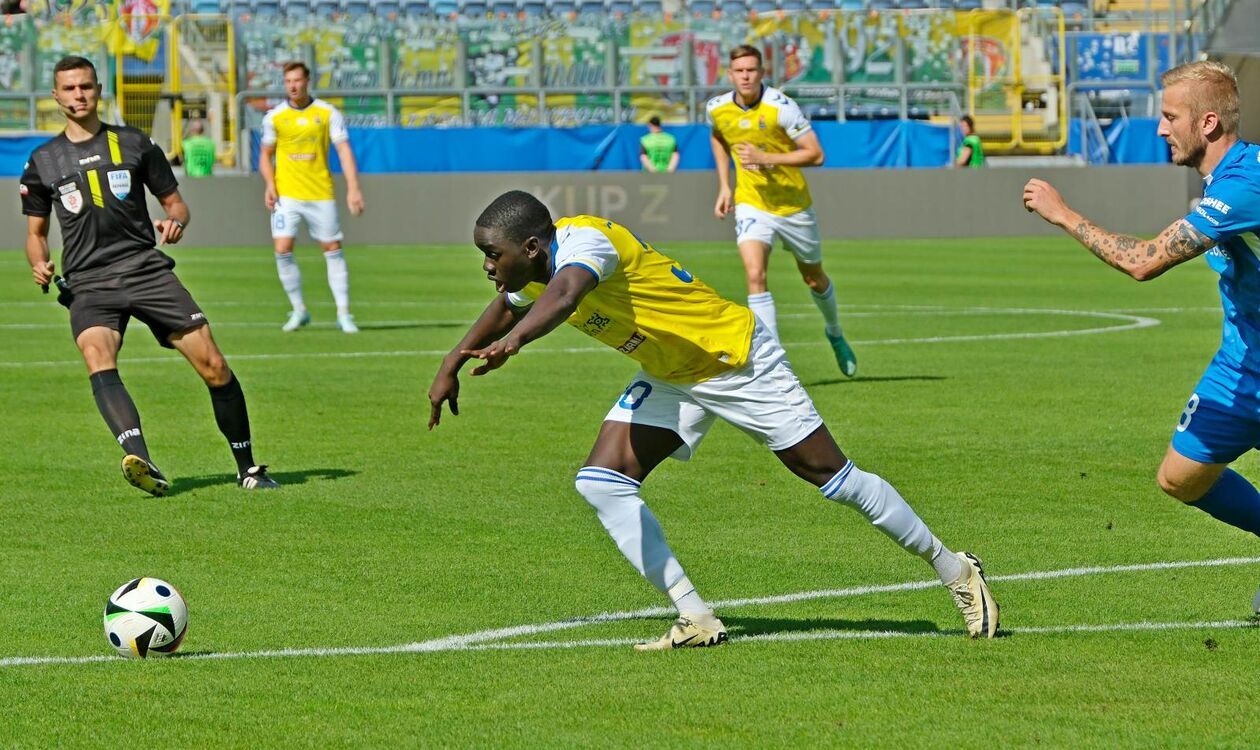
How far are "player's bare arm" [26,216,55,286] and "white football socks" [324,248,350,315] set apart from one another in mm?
8476

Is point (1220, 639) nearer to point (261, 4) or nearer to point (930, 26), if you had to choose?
point (930, 26)

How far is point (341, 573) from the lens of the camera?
793 centimetres

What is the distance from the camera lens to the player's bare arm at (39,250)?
33.0 feet

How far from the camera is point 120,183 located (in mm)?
10070

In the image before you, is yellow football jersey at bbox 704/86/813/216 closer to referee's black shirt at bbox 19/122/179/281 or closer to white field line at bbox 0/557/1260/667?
referee's black shirt at bbox 19/122/179/281

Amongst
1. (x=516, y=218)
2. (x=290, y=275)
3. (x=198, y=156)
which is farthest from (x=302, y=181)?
(x=198, y=156)

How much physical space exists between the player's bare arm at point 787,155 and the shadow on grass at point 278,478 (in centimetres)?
463

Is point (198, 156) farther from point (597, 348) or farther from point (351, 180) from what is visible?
point (597, 348)

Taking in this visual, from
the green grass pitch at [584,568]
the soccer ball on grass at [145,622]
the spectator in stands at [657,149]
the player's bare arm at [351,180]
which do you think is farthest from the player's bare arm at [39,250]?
the spectator in stands at [657,149]

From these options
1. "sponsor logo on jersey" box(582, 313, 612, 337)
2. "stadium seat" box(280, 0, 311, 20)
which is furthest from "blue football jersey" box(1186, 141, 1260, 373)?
"stadium seat" box(280, 0, 311, 20)

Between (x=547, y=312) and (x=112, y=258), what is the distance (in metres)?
4.85

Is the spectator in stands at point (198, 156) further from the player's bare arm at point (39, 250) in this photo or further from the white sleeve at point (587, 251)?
the white sleeve at point (587, 251)

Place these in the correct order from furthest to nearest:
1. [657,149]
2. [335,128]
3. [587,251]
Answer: [657,149]
[335,128]
[587,251]

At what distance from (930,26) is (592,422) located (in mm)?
29287
